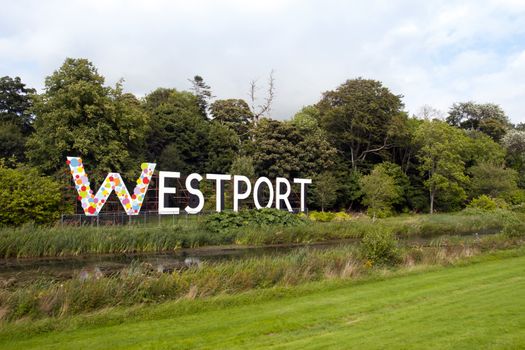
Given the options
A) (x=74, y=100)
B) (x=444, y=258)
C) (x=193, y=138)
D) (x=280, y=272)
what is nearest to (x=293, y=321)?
(x=280, y=272)

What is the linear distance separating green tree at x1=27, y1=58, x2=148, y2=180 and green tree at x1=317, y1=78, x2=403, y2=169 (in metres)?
24.2

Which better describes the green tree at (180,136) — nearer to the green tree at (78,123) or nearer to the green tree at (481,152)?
the green tree at (78,123)

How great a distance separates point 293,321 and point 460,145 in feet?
158

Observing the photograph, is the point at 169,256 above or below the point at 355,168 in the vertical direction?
below

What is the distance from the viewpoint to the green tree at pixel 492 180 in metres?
51.6

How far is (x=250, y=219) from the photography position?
101 feet

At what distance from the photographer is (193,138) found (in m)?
51.1

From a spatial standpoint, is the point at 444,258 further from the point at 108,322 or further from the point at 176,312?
the point at 108,322

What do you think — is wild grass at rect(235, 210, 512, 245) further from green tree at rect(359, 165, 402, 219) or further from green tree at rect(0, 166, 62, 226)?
green tree at rect(0, 166, 62, 226)

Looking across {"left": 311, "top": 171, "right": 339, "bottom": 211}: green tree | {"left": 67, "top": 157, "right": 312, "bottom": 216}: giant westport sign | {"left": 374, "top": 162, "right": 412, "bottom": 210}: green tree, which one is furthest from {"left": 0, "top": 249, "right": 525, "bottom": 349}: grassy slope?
{"left": 374, "top": 162, "right": 412, "bottom": 210}: green tree

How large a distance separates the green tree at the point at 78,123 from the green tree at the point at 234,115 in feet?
72.4

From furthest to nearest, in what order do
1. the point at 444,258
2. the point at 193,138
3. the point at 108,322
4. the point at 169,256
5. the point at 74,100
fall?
1. the point at 193,138
2. the point at 74,100
3. the point at 169,256
4. the point at 444,258
5. the point at 108,322

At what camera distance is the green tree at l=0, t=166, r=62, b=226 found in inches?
969

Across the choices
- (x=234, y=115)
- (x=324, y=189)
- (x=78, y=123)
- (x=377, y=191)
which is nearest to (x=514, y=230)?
(x=377, y=191)
